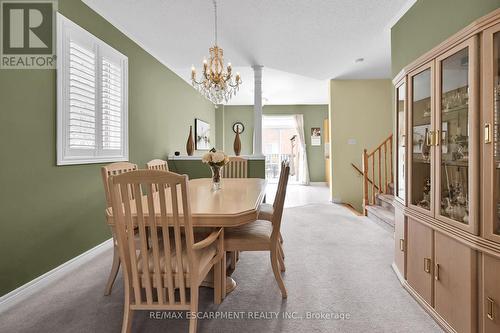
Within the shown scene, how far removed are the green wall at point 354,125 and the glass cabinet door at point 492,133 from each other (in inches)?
165

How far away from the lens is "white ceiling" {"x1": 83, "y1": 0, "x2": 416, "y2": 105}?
2.61 m

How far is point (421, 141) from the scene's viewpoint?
1.91 m

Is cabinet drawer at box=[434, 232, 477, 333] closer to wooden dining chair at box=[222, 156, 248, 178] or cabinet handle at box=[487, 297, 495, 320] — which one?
cabinet handle at box=[487, 297, 495, 320]

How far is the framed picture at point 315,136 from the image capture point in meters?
8.47

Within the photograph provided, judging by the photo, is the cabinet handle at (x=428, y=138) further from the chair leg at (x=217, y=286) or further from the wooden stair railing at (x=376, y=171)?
the wooden stair railing at (x=376, y=171)

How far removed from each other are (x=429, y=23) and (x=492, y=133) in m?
1.34

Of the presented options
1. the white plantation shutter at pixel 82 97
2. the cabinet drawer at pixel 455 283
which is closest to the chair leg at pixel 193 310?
the cabinet drawer at pixel 455 283

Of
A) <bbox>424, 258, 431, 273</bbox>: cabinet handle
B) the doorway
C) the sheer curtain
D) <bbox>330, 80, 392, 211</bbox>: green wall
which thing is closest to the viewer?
<bbox>424, 258, 431, 273</bbox>: cabinet handle

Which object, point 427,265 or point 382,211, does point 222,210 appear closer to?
point 427,265

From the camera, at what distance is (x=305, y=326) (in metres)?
1.57

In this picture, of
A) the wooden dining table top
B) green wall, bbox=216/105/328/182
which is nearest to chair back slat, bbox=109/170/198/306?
the wooden dining table top

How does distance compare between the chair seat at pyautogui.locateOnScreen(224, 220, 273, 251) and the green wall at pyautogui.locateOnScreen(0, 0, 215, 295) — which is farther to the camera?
the green wall at pyautogui.locateOnScreen(0, 0, 215, 295)

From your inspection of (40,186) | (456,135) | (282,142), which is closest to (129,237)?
(40,186)

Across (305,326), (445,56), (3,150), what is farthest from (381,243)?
(3,150)
